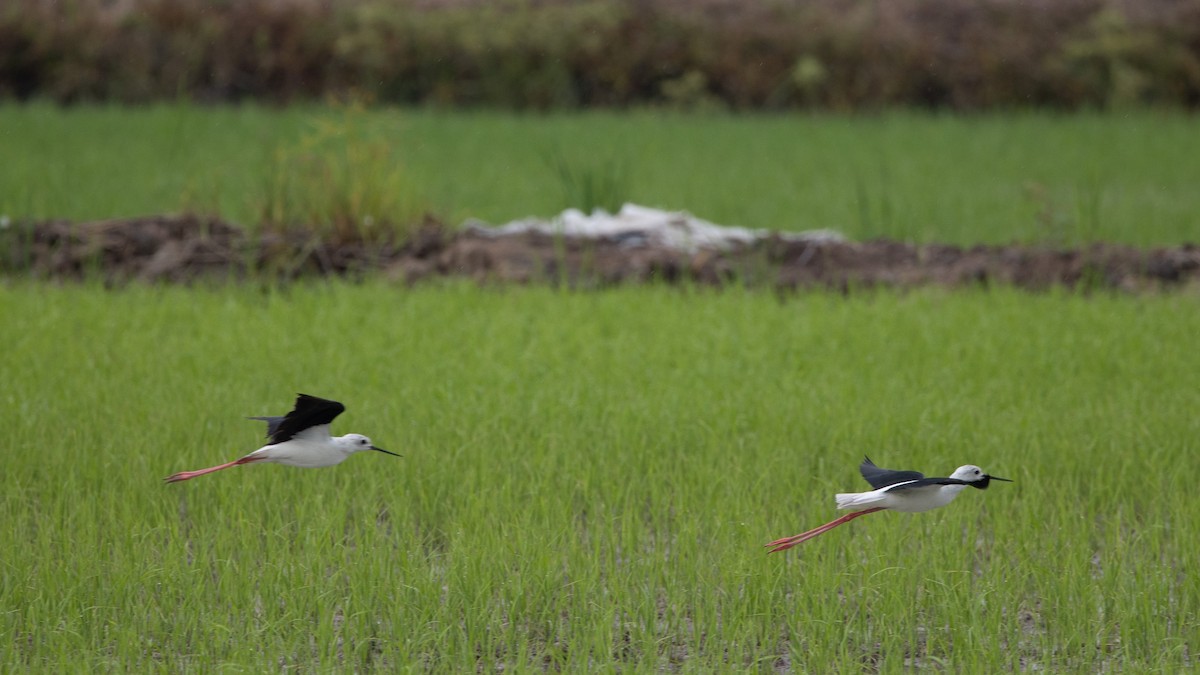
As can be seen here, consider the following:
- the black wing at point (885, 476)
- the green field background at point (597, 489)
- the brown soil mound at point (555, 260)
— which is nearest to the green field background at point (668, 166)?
the brown soil mound at point (555, 260)

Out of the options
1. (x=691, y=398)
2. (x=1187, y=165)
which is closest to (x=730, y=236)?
(x=691, y=398)

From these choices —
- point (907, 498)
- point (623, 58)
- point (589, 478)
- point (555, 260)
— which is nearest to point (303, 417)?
point (907, 498)

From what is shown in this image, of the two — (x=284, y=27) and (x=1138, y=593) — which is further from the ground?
(x=284, y=27)

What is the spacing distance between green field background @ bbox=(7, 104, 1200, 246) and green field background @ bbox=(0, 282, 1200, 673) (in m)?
2.08

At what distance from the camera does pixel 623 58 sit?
17.9 m

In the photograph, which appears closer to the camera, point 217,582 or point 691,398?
point 217,582

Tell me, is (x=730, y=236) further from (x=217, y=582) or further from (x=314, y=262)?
(x=217, y=582)

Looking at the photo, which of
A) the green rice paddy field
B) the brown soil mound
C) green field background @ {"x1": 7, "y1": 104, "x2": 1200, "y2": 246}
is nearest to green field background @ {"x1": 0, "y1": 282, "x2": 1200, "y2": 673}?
the green rice paddy field

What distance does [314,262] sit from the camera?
Result: 7375 millimetres

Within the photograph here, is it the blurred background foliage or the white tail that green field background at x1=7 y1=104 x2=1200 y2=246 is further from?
the white tail

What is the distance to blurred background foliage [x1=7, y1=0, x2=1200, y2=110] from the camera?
17.3 m

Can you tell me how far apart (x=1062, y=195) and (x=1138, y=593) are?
7743 millimetres

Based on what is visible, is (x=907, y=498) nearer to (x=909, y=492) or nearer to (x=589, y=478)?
(x=909, y=492)

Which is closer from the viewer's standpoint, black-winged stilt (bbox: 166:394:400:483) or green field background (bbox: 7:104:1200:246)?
black-winged stilt (bbox: 166:394:400:483)
